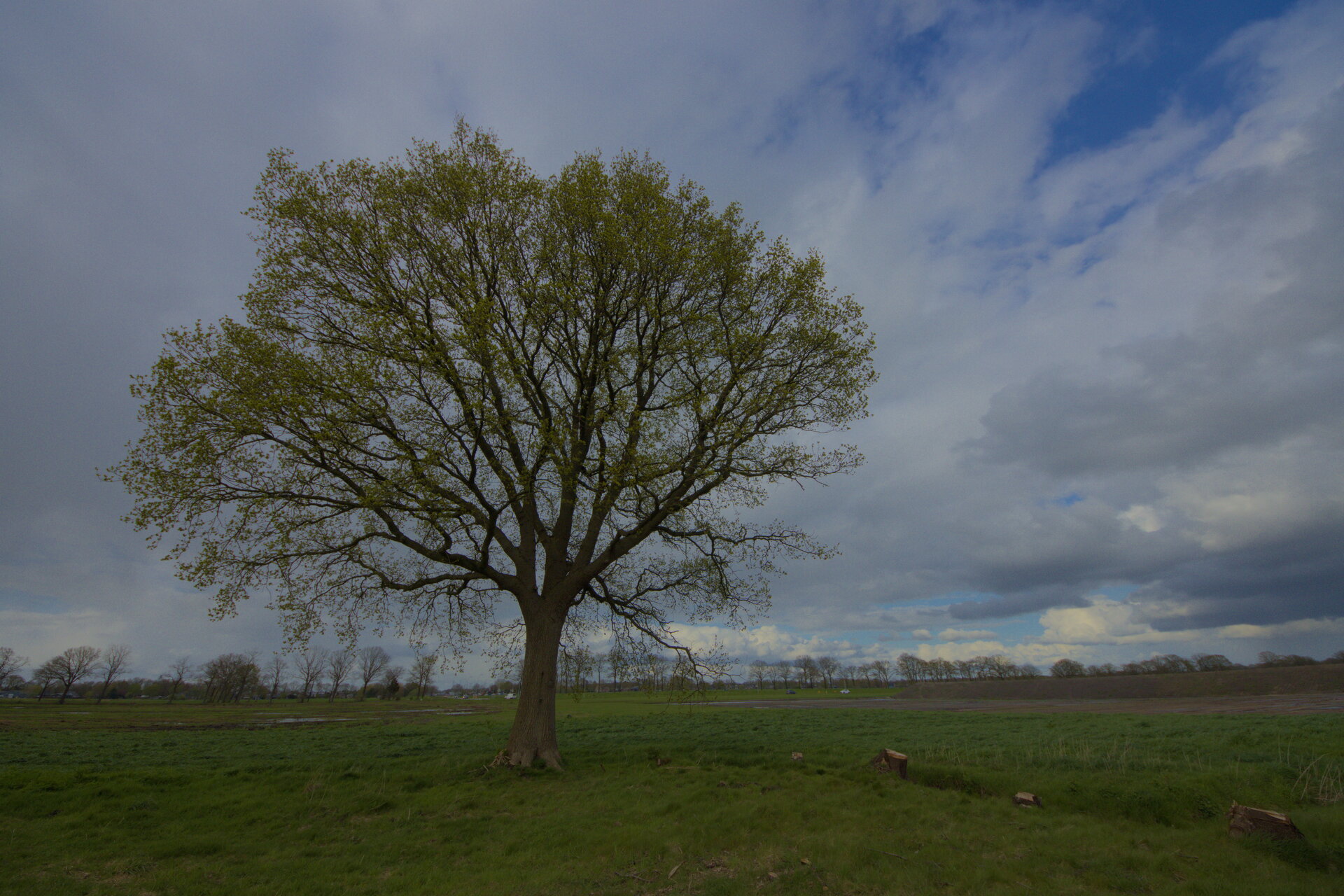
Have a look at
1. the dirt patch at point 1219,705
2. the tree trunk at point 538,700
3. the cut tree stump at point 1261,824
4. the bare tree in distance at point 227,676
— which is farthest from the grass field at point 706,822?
the bare tree in distance at point 227,676

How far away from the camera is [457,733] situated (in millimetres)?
29203

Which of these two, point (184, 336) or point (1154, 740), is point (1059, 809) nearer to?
point (1154, 740)

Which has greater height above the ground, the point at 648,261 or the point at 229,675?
the point at 648,261

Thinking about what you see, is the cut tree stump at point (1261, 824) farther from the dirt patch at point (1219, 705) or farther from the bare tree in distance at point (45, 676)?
the bare tree in distance at point (45, 676)

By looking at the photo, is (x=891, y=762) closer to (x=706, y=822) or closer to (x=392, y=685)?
(x=706, y=822)

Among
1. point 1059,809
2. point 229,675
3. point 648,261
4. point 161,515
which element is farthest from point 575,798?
point 229,675

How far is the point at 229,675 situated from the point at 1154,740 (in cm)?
13314

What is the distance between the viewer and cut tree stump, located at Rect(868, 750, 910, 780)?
45.2 ft

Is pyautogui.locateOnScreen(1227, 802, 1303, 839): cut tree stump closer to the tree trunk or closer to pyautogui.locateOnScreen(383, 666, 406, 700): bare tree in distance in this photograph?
the tree trunk

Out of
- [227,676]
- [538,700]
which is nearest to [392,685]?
[227,676]

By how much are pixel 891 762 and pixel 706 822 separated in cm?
619

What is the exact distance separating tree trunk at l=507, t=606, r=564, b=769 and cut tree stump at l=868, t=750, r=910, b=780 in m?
8.01

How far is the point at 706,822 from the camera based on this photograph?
10141 mm

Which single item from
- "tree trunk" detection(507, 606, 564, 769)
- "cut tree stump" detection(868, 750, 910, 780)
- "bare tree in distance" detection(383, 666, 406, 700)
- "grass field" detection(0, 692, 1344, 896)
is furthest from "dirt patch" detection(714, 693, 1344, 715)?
"bare tree in distance" detection(383, 666, 406, 700)
